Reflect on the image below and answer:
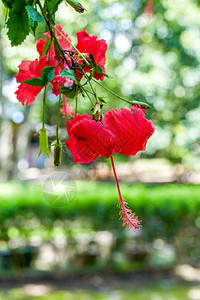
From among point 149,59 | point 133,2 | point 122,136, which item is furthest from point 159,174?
point 122,136

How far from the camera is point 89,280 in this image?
11.1ft

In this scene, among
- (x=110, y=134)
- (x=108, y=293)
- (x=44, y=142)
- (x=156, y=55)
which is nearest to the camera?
(x=110, y=134)

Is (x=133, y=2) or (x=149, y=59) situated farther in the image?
(x=149, y=59)

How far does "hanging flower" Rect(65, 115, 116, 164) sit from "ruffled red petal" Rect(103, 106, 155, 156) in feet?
0.05

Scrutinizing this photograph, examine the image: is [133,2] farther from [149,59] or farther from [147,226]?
[147,226]

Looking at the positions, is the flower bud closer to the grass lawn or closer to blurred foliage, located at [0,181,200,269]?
blurred foliage, located at [0,181,200,269]

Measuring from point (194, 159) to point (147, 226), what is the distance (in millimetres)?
5802

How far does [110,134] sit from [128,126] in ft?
0.10

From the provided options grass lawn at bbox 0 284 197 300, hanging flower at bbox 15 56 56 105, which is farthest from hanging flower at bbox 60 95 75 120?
grass lawn at bbox 0 284 197 300

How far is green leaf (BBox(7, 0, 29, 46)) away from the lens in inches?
22.1

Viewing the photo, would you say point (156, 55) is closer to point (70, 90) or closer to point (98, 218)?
point (98, 218)

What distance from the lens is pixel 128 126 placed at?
0.46 meters

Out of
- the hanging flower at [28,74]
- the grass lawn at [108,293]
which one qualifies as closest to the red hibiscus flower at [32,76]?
the hanging flower at [28,74]

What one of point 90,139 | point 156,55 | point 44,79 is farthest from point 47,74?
point 156,55
